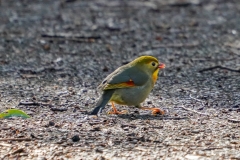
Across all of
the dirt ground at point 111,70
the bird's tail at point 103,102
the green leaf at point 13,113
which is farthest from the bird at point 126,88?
the green leaf at point 13,113

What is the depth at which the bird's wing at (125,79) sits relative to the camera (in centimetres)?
655

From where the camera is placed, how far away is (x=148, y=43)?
34.0 ft

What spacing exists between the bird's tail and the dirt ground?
0.37ft

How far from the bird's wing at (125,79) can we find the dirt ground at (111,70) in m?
0.31

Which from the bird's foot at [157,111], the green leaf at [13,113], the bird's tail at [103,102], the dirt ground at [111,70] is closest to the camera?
the dirt ground at [111,70]

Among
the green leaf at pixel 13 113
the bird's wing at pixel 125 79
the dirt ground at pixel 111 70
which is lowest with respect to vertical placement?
the dirt ground at pixel 111 70

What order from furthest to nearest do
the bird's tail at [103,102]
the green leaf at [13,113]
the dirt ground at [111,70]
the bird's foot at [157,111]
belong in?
the bird's foot at [157,111]
the bird's tail at [103,102]
the green leaf at [13,113]
the dirt ground at [111,70]

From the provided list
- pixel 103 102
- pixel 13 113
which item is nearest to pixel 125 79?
pixel 103 102

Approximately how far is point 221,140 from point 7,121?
1884mm

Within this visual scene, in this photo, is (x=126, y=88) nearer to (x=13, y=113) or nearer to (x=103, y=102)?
(x=103, y=102)

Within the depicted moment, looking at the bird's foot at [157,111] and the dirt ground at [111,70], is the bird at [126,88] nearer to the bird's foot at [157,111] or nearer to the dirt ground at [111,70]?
the bird's foot at [157,111]

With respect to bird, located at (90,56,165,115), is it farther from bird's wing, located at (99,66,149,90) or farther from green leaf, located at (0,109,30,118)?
green leaf, located at (0,109,30,118)

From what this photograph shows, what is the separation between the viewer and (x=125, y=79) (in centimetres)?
666

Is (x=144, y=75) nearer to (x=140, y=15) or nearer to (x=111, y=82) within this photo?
(x=111, y=82)
